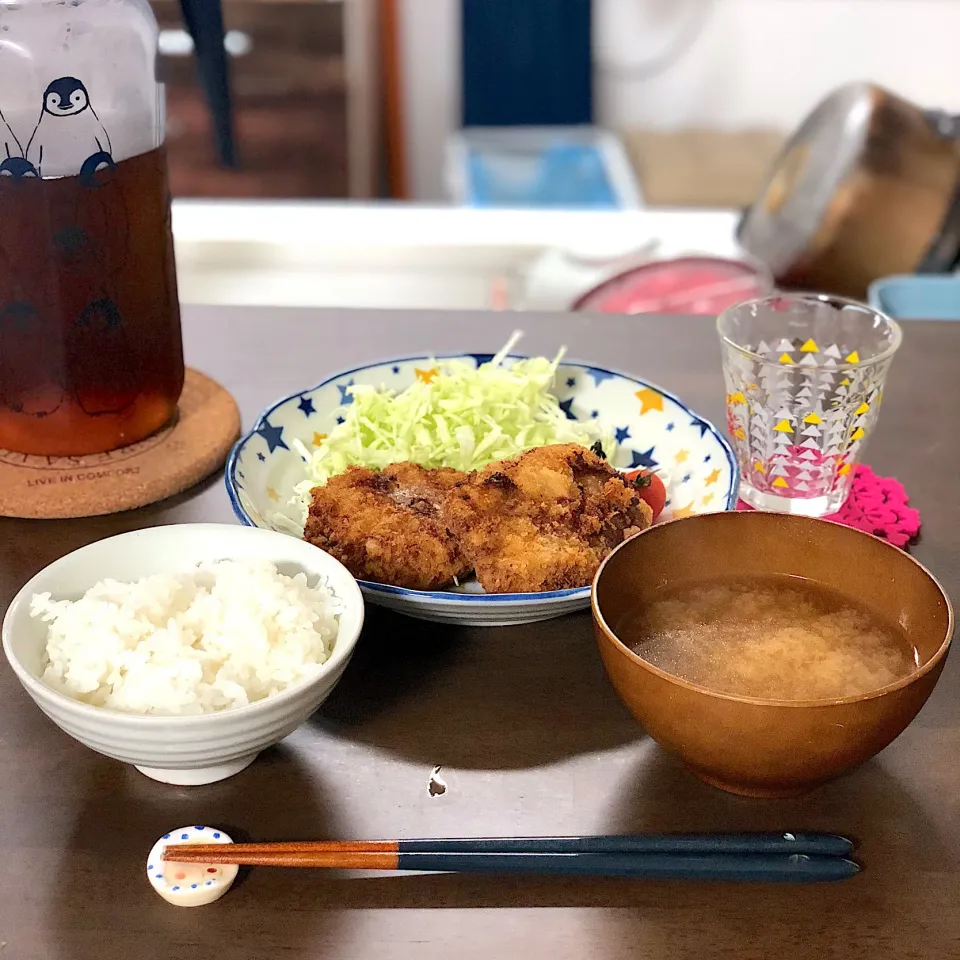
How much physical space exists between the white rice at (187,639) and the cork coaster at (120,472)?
29 centimetres

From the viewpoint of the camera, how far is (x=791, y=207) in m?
2.47

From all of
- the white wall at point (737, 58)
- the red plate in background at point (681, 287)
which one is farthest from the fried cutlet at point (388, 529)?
the white wall at point (737, 58)

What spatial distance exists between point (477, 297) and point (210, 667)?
6.42 ft

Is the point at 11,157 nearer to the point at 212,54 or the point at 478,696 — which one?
the point at 212,54

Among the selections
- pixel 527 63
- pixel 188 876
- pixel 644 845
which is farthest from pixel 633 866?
pixel 527 63

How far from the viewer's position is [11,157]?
0.95m

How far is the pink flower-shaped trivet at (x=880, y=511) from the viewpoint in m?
1.04

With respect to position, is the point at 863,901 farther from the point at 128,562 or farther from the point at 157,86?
the point at 157,86

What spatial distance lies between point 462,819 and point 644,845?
12 centimetres

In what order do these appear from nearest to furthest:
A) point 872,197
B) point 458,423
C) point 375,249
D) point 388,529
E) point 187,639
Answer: point 187,639 < point 388,529 < point 458,423 < point 872,197 < point 375,249

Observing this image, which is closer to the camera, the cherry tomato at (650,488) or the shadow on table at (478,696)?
the shadow on table at (478,696)

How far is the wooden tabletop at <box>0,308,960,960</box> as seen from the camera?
0.65 m

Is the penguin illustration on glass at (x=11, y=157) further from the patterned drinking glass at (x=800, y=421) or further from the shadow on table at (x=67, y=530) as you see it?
the patterned drinking glass at (x=800, y=421)

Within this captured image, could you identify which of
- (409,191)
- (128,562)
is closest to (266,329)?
(128,562)
